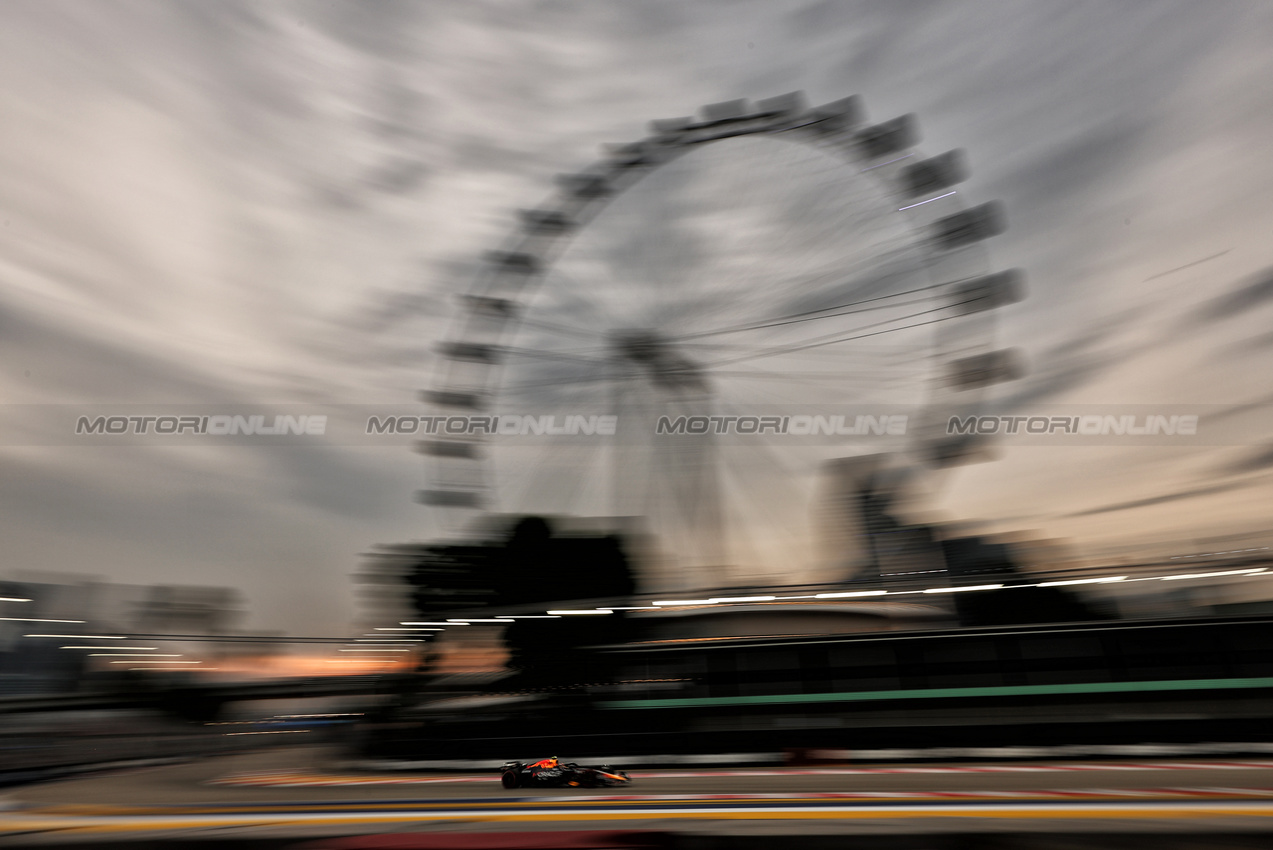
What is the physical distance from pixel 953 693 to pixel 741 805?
7159mm

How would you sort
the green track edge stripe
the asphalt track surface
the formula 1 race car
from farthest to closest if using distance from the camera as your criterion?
1. the green track edge stripe
2. the formula 1 race car
3. the asphalt track surface

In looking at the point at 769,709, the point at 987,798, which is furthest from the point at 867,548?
the point at 987,798

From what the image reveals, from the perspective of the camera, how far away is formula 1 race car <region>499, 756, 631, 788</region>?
438 inches

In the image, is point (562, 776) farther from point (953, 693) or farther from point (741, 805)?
point (953, 693)

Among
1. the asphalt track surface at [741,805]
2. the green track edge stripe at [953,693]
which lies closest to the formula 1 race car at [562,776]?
the asphalt track surface at [741,805]

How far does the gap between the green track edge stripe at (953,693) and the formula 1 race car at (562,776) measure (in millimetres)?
3835

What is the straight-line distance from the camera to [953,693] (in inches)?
551

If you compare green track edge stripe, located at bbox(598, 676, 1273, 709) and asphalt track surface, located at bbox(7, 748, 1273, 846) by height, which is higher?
green track edge stripe, located at bbox(598, 676, 1273, 709)

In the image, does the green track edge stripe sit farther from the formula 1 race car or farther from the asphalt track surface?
the formula 1 race car

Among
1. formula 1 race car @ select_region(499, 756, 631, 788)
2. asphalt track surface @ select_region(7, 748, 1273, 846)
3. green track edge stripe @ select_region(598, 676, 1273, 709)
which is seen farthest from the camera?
green track edge stripe @ select_region(598, 676, 1273, 709)

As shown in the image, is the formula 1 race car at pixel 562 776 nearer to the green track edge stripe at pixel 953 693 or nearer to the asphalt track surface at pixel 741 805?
the asphalt track surface at pixel 741 805

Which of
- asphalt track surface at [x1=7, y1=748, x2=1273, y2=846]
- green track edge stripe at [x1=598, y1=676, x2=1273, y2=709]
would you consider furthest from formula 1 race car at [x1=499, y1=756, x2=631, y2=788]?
green track edge stripe at [x1=598, y1=676, x2=1273, y2=709]

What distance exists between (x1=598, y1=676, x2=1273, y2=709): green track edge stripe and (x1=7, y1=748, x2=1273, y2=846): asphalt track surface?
1.39 m

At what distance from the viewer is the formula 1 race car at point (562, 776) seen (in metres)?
11.1
